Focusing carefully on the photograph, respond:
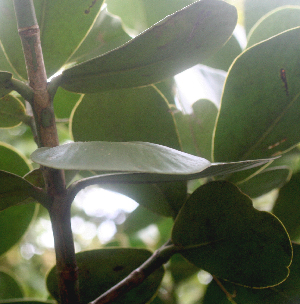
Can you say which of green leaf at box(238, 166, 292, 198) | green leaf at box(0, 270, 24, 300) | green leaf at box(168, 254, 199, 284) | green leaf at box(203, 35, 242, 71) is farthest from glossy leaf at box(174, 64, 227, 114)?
green leaf at box(0, 270, 24, 300)

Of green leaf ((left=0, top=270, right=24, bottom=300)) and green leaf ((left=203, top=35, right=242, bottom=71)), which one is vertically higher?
green leaf ((left=203, top=35, right=242, bottom=71))

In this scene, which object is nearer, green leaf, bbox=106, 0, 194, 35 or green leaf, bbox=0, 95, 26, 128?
green leaf, bbox=0, 95, 26, 128

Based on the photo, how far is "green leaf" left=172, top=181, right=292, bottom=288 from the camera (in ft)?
1.26

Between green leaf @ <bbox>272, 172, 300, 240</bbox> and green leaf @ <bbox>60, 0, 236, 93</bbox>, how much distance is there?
319mm

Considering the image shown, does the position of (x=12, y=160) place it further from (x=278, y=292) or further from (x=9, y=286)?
(x=278, y=292)

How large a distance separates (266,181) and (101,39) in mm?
409

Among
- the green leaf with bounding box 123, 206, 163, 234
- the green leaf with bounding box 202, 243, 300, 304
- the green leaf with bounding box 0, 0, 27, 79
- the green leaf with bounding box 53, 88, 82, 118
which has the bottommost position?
the green leaf with bounding box 123, 206, 163, 234

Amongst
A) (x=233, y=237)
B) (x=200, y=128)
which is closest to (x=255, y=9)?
(x=200, y=128)

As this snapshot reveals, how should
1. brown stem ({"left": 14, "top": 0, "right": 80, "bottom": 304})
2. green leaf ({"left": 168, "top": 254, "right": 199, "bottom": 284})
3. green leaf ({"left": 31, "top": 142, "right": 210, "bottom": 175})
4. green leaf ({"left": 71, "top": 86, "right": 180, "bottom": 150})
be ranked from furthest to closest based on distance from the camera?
green leaf ({"left": 168, "top": 254, "right": 199, "bottom": 284}), green leaf ({"left": 71, "top": 86, "right": 180, "bottom": 150}), brown stem ({"left": 14, "top": 0, "right": 80, "bottom": 304}), green leaf ({"left": 31, "top": 142, "right": 210, "bottom": 175})

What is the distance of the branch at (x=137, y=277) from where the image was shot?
1.24 ft

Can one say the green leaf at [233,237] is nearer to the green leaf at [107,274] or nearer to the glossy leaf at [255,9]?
the green leaf at [107,274]

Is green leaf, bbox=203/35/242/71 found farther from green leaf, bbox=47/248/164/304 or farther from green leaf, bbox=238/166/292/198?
Answer: green leaf, bbox=47/248/164/304

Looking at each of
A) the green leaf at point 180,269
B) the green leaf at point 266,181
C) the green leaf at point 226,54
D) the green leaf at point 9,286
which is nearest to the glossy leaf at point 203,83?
the green leaf at point 226,54

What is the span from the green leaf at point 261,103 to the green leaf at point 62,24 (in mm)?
226
